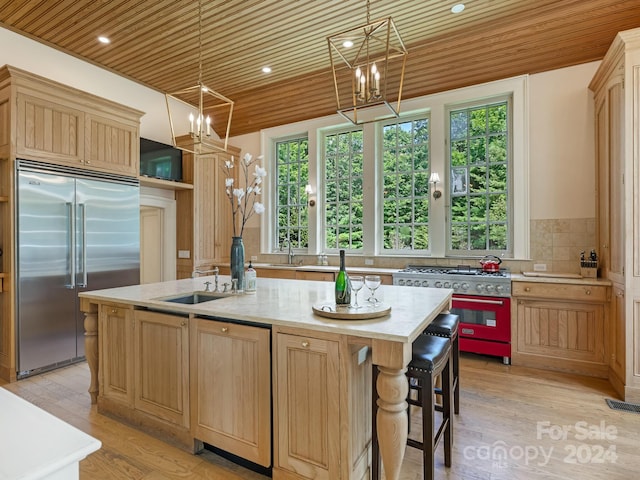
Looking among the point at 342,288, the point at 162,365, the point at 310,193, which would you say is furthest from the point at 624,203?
the point at 310,193

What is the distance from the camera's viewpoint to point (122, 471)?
2.01 meters

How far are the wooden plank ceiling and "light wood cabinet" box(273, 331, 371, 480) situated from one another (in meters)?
3.29

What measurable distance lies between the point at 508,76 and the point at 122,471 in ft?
17.2

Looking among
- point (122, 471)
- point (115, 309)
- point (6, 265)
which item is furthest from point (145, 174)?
point (122, 471)

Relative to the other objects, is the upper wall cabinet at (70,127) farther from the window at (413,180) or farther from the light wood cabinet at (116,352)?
the window at (413,180)

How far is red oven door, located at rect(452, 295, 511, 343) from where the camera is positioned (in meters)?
3.67

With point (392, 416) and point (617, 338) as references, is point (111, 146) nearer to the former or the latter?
point (392, 416)

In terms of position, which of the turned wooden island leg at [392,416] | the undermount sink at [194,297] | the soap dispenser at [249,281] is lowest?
the turned wooden island leg at [392,416]

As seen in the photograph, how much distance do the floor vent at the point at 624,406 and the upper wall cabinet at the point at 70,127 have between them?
17.8 ft

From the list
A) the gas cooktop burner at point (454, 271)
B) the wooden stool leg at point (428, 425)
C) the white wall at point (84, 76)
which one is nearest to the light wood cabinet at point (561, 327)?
the gas cooktop burner at point (454, 271)

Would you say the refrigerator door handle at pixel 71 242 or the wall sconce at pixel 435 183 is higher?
the wall sconce at pixel 435 183

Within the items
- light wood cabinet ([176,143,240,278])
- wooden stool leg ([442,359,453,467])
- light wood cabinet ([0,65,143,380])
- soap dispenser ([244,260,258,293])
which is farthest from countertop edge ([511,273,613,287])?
light wood cabinet ([0,65,143,380])

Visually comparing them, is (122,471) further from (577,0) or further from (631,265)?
(577,0)

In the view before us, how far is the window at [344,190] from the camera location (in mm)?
5367
